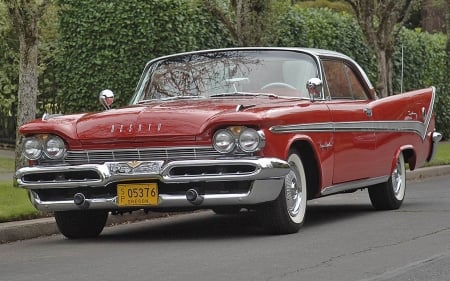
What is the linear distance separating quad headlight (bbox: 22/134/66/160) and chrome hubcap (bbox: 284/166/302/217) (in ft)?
6.16

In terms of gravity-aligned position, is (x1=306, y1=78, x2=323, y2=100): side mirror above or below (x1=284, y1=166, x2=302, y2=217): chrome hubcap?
above

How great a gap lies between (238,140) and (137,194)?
92 cm

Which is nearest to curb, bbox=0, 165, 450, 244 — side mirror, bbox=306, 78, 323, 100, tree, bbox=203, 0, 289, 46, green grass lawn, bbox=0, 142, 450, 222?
green grass lawn, bbox=0, 142, 450, 222

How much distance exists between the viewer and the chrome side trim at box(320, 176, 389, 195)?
10396mm

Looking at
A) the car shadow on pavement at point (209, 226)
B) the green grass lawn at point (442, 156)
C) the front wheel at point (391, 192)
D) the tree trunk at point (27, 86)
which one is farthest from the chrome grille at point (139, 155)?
the green grass lawn at point (442, 156)

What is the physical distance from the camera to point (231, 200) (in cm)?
913

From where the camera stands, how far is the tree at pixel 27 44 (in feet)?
41.9

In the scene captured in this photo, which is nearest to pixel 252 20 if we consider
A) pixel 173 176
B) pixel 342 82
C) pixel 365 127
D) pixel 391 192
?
pixel 342 82

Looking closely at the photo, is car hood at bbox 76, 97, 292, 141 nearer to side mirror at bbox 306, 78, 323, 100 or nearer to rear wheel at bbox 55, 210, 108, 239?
side mirror at bbox 306, 78, 323, 100

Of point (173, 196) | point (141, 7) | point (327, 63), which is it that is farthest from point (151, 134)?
point (141, 7)

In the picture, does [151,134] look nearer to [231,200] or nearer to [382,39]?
[231,200]

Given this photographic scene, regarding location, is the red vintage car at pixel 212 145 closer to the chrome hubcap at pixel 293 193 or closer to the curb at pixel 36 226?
the chrome hubcap at pixel 293 193

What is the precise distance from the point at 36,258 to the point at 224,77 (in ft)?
9.22

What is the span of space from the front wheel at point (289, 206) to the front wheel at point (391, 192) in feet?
7.18
